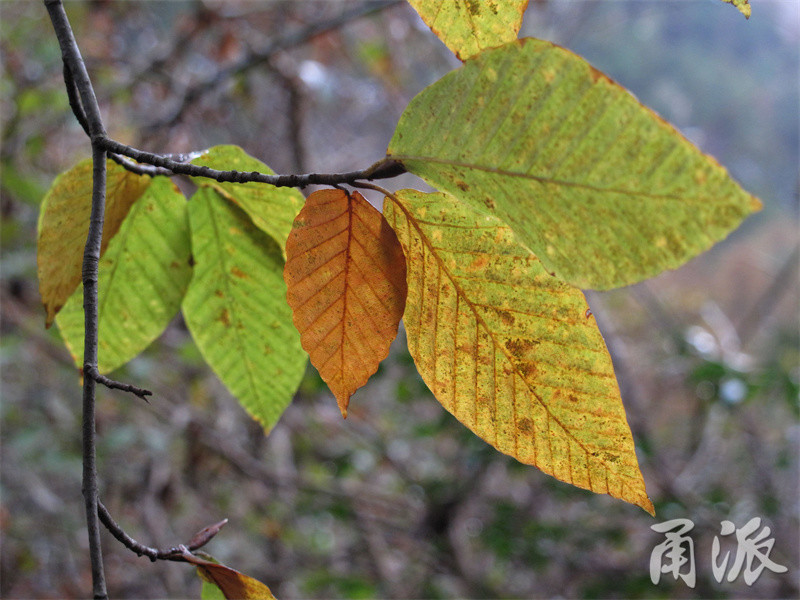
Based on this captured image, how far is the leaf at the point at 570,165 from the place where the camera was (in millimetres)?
237

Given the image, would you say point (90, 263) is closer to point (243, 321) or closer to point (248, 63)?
point (243, 321)

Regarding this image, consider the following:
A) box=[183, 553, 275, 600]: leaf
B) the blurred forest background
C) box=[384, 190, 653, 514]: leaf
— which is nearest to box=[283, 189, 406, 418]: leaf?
box=[384, 190, 653, 514]: leaf

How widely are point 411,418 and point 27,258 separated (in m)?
1.95

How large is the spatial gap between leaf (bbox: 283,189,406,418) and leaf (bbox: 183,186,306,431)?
5.5 inches

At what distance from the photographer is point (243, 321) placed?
Answer: 0.49m

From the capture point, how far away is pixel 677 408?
6512 mm

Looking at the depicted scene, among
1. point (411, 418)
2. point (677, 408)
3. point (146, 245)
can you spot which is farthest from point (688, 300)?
point (146, 245)

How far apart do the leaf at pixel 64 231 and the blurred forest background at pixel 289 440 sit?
98 centimetres

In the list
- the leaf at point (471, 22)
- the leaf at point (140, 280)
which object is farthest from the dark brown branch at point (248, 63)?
the leaf at point (471, 22)

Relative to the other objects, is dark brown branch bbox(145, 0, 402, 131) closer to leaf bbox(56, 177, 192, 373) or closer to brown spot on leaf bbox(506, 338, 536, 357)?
leaf bbox(56, 177, 192, 373)

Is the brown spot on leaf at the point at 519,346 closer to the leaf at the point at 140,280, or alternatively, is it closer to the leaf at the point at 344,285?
the leaf at the point at 344,285

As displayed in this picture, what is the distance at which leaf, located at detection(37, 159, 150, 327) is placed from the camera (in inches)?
16.7

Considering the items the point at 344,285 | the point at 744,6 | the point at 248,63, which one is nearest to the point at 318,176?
the point at 344,285

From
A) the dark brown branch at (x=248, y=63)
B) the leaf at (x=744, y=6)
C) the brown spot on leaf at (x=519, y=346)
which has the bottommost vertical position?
the brown spot on leaf at (x=519, y=346)
